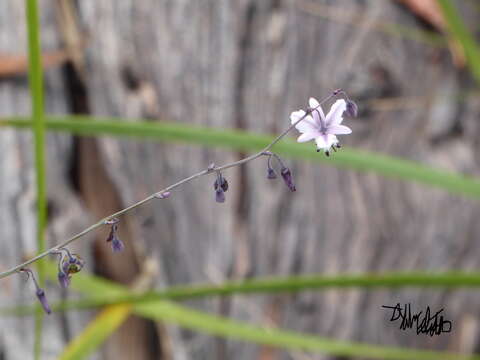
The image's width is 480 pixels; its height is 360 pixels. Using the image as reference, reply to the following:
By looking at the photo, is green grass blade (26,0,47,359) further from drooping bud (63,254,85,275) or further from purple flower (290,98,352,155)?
purple flower (290,98,352,155)

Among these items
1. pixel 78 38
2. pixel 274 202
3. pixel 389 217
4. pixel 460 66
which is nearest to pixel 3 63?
pixel 78 38

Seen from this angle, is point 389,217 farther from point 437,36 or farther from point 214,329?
point 214,329

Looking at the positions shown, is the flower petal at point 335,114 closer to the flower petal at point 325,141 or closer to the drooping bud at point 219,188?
the flower petal at point 325,141

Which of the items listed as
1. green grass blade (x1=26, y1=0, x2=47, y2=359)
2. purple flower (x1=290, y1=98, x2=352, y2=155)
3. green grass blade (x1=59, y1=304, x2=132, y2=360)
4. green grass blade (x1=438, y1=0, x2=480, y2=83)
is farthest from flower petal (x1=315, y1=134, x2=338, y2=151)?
green grass blade (x1=438, y1=0, x2=480, y2=83)

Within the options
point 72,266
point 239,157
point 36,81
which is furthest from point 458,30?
point 72,266

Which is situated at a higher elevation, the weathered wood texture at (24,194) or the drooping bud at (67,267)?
the weathered wood texture at (24,194)

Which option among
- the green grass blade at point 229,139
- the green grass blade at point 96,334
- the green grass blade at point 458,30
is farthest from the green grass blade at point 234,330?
the green grass blade at point 458,30
